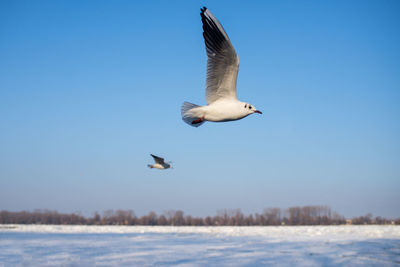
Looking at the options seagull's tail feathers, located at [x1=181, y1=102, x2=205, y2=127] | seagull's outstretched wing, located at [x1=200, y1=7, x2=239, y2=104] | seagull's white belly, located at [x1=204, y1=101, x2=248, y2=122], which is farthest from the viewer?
seagull's outstretched wing, located at [x1=200, y1=7, x2=239, y2=104]

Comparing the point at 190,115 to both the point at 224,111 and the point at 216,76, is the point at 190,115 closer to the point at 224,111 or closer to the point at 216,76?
the point at 224,111

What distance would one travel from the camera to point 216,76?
290 centimetres

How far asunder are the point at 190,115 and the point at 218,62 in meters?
0.57

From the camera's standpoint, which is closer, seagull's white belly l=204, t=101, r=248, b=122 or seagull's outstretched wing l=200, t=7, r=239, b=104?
seagull's white belly l=204, t=101, r=248, b=122

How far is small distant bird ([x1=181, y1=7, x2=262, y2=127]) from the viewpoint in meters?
2.56

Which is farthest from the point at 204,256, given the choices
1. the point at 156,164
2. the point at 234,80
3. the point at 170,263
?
the point at 234,80

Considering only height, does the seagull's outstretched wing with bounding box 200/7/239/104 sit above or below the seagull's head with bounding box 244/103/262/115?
above

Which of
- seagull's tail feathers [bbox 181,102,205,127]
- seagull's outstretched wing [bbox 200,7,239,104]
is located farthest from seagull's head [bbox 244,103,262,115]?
seagull's outstretched wing [bbox 200,7,239,104]

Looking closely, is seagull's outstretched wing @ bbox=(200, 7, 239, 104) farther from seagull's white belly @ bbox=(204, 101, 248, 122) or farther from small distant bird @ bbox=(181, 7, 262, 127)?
seagull's white belly @ bbox=(204, 101, 248, 122)

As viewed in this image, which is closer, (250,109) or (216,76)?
(250,109)

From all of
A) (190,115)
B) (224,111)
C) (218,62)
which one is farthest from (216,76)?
(224,111)

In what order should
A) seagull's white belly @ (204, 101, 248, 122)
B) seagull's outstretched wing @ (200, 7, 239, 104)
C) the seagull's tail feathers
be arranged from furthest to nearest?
1. seagull's outstretched wing @ (200, 7, 239, 104)
2. the seagull's tail feathers
3. seagull's white belly @ (204, 101, 248, 122)

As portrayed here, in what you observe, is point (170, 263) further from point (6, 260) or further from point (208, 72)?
point (208, 72)

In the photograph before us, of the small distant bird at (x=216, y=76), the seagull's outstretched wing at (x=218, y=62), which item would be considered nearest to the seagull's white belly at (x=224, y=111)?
the small distant bird at (x=216, y=76)
